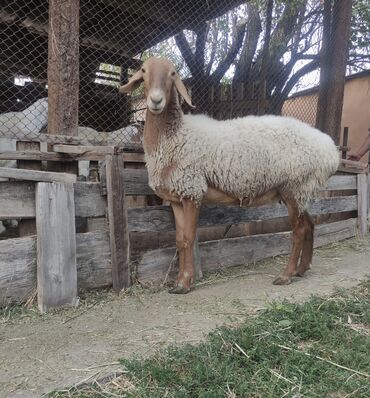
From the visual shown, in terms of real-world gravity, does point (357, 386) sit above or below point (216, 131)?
below

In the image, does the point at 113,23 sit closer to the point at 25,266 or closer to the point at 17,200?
the point at 17,200

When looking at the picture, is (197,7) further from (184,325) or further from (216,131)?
(184,325)

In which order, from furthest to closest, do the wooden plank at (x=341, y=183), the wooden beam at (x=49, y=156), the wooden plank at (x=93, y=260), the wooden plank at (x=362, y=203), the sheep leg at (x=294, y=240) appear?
the wooden plank at (x=362, y=203) < the wooden plank at (x=341, y=183) < the sheep leg at (x=294, y=240) < the wooden beam at (x=49, y=156) < the wooden plank at (x=93, y=260)

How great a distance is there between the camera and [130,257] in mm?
3826

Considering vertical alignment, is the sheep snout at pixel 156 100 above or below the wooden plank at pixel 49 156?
above

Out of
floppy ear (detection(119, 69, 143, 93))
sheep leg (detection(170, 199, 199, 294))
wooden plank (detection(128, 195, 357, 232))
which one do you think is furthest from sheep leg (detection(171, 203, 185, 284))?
floppy ear (detection(119, 69, 143, 93))

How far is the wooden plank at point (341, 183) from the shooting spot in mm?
6025

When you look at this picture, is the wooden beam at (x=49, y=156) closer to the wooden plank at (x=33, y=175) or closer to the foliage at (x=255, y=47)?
the wooden plank at (x=33, y=175)

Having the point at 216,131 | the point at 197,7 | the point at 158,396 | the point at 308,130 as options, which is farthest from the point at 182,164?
the point at 197,7

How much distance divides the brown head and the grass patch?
176cm

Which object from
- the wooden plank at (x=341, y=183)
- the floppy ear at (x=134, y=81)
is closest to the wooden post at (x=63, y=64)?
the floppy ear at (x=134, y=81)

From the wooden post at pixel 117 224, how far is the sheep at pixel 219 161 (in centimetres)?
30

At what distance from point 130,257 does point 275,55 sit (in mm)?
4734

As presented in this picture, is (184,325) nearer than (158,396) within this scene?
No
